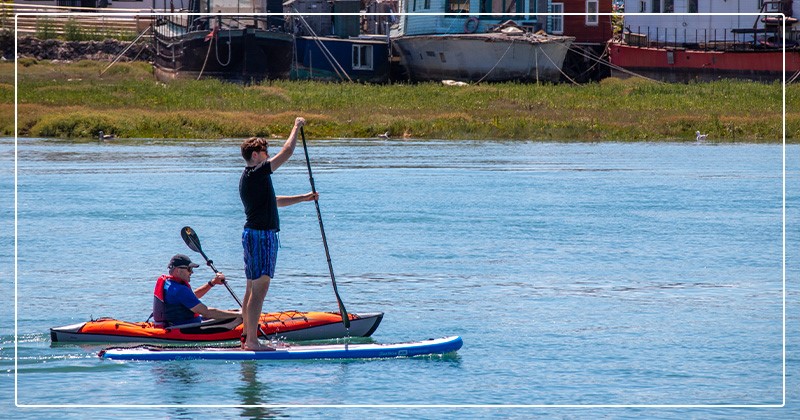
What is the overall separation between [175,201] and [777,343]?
49.7 ft

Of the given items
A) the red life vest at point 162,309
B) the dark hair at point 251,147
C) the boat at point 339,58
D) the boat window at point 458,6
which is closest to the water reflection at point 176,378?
the red life vest at point 162,309

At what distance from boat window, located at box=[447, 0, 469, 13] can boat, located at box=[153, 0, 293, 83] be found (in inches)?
313

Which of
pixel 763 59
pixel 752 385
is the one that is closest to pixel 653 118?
pixel 763 59

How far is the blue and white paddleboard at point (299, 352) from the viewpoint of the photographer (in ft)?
36.8

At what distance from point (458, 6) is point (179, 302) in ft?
153

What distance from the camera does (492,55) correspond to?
53.2 m

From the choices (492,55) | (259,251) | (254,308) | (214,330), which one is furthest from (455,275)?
(492,55)

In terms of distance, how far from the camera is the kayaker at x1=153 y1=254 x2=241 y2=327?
11406mm

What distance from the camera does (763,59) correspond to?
163ft

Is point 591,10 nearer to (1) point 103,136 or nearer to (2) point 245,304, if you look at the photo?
(1) point 103,136

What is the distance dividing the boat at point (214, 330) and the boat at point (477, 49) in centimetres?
4130

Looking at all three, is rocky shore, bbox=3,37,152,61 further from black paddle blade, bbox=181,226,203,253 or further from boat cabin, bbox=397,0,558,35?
black paddle blade, bbox=181,226,203,253

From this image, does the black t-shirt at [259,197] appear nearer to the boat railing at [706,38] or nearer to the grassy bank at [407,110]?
the grassy bank at [407,110]

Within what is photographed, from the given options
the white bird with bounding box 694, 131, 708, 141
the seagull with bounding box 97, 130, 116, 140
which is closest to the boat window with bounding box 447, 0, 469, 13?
the white bird with bounding box 694, 131, 708, 141
